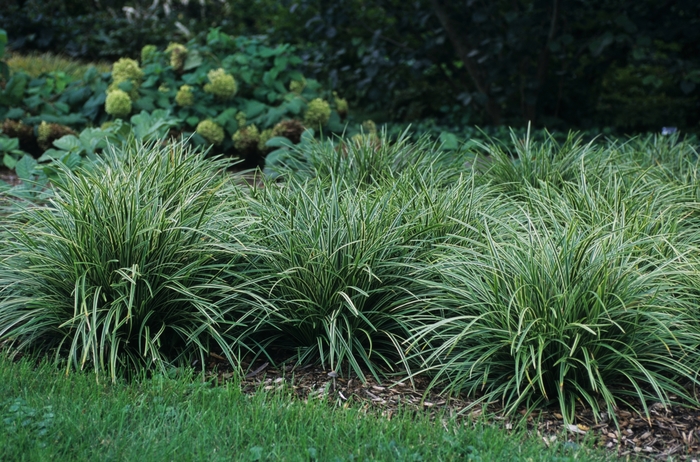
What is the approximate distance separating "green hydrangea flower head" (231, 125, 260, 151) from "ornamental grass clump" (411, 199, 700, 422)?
3.66 meters

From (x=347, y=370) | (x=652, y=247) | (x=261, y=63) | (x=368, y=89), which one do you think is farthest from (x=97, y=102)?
(x=652, y=247)

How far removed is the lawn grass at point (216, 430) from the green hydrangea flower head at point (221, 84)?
433 centimetres

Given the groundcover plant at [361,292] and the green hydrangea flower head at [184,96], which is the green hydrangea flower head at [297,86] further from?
the groundcover plant at [361,292]

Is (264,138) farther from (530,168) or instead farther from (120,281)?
(120,281)

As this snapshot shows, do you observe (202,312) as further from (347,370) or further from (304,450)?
(304,450)

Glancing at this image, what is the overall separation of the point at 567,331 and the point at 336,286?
1055 mm

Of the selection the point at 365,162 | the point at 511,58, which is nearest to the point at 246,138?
the point at 365,162

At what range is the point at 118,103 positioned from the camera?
648 centimetres

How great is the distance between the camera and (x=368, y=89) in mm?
9461

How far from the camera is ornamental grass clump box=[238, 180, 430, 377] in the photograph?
340cm

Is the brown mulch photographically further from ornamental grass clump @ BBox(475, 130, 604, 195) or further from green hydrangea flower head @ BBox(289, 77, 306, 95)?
green hydrangea flower head @ BBox(289, 77, 306, 95)

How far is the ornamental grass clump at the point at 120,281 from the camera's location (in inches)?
131

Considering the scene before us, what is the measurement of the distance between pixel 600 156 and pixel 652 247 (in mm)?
1694

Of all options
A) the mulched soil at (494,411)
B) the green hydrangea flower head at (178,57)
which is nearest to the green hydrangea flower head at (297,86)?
the green hydrangea flower head at (178,57)
